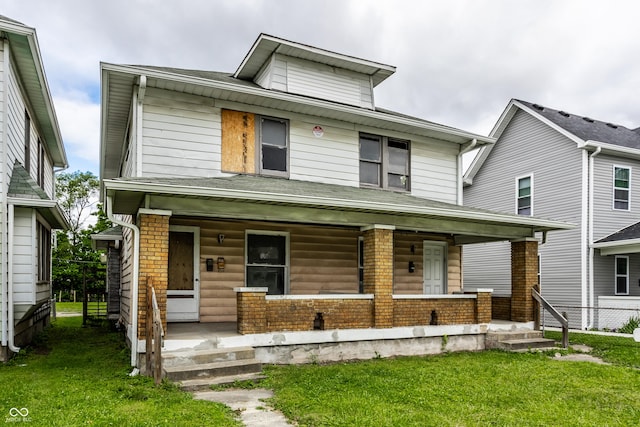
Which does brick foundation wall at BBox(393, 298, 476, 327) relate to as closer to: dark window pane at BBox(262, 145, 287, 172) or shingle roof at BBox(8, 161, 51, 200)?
dark window pane at BBox(262, 145, 287, 172)

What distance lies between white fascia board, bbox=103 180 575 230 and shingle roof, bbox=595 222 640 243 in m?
6.01

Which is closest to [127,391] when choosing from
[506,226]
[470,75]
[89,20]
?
[506,226]

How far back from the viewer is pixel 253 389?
678 cm

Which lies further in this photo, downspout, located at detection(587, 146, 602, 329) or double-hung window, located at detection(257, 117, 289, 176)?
downspout, located at detection(587, 146, 602, 329)

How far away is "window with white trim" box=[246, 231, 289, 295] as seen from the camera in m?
11.0

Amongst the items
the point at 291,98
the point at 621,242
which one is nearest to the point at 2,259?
the point at 291,98

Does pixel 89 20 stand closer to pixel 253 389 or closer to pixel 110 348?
pixel 110 348

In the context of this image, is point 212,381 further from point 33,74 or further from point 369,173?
point 33,74

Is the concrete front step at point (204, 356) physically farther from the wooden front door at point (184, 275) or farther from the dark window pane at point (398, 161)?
the dark window pane at point (398, 161)

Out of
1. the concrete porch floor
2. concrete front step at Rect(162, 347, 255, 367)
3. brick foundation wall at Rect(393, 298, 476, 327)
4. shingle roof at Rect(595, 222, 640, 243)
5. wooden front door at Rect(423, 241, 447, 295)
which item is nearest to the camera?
concrete front step at Rect(162, 347, 255, 367)

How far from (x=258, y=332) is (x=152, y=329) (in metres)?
1.71

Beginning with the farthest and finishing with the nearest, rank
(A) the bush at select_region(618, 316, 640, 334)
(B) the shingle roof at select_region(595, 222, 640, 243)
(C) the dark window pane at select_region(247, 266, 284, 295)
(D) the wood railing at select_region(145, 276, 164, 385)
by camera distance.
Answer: (B) the shingle roof at select_region(595, 222, 640, 243) → (A) the bush at select_region(618, 316, 640, 334) → (C) the dark window pane at select_region(247, 266, 284, 295) → (D) the wood railing at select_region(145, 276, 164, 385)

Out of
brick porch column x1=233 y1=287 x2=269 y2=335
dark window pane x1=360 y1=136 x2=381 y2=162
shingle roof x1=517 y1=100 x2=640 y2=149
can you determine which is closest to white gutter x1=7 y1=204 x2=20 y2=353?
brick porch column x1=233 y1=287 x2=269 y2=335

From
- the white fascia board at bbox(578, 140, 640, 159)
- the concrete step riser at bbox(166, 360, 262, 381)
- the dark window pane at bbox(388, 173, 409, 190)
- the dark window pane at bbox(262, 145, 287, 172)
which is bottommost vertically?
the concrete step riser at bbox(166, 360, 262, 381)
